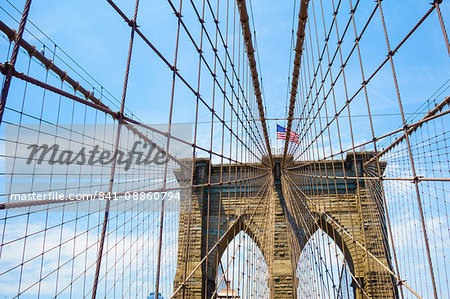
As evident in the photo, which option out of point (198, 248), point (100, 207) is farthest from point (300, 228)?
point (100, 207)

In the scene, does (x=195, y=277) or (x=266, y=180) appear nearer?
(x=195, y=277)

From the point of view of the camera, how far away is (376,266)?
390 inches

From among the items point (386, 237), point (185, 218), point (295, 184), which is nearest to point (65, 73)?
point (185, 218)

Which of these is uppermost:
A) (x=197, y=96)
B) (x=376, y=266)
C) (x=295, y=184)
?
(x=197, y=96)

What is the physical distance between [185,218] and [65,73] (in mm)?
8063

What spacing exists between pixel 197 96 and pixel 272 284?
8284mm

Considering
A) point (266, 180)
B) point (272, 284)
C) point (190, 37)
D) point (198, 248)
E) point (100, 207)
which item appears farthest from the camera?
point (266, 180)

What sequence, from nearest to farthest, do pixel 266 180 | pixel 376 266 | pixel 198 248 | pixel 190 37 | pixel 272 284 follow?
pixel 190 37 < pixel 376 266 < pixel 272 284 < pixel 198 248 < pixel 266 180

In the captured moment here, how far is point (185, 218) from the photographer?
11.7 meters

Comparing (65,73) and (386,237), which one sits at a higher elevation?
(65,73)

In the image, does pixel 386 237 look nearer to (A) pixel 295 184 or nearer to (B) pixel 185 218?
(A) pixel 295 184

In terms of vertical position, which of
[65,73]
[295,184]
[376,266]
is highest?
[65,73]

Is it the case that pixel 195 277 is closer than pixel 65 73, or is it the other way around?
pixel 65 73

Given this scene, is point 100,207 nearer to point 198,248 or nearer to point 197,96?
point 197,96
